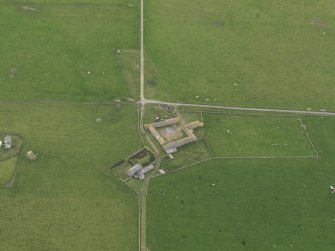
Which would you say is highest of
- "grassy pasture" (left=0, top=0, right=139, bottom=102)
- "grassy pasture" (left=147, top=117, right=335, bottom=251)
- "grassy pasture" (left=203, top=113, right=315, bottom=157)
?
"grassy pasture" (left=0, top=0, right=139, bottom=102)

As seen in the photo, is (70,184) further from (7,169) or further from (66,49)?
(66,49)

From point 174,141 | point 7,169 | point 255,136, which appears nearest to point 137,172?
point 174,141

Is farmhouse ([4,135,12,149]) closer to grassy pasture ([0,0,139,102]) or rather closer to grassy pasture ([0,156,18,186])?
grassy pasture ([0,156,18,186])

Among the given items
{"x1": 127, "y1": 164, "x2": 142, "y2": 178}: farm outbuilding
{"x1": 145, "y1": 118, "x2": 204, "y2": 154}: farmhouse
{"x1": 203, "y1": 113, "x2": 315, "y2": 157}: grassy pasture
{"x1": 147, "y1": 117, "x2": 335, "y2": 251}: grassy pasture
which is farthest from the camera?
{"x1": 203, "y1": 113, "x2": 315, "y2": 157}: grassy pasture

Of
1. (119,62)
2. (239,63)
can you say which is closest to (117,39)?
(119,62)

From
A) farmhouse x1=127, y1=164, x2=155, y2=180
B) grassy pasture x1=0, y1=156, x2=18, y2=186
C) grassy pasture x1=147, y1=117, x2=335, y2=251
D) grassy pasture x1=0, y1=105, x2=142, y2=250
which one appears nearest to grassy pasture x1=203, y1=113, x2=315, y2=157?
grassy pasture x1=147, y1=117, x2=335, y2=251

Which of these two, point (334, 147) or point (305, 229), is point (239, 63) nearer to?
point (334, 147)
